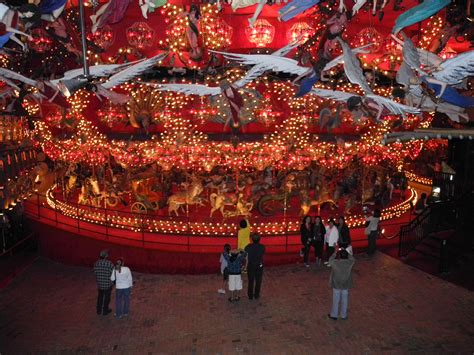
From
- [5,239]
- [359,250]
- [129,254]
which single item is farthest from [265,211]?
[5,239]

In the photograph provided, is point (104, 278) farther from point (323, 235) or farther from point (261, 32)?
point (261, 32)

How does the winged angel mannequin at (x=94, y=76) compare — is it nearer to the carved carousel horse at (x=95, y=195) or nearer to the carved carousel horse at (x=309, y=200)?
the carved carousel horse at (x=95, y=195)

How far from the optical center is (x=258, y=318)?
8.84 meters

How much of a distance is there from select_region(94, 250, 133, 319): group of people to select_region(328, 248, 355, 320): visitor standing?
4378 millimetres

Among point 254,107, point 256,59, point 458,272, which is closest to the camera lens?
point 256,59

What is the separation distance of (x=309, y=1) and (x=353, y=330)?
20.4 feet

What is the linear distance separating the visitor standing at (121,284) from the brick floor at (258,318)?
0.94 ft

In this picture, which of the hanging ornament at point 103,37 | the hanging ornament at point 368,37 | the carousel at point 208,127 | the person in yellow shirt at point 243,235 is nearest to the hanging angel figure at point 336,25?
the carousel at point 208,127

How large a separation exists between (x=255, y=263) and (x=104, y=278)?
3371 mm

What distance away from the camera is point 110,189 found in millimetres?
15703

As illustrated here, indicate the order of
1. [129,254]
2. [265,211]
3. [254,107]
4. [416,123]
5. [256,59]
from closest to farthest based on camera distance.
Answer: [256,59]
[129,254]
[254,107]
[265,211]
[416,123]

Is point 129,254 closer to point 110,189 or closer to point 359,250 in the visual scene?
point 110,189

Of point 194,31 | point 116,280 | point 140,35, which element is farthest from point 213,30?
point 116,280

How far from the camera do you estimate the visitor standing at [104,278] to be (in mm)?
8984
